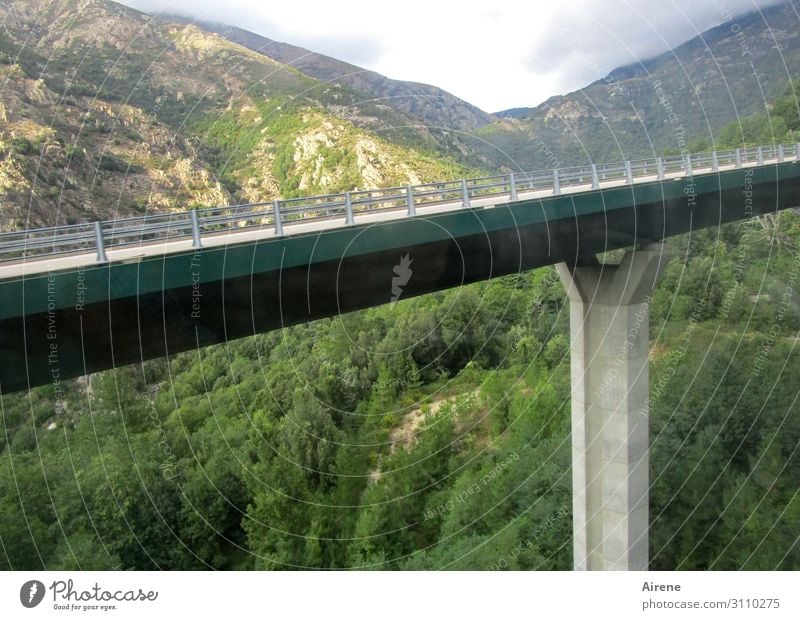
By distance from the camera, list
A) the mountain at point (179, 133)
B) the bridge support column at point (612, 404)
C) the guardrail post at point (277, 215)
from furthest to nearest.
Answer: the mountain at point (179, 133), the bridge support column at point (612, 404), the guardrail post at point (277, 215)

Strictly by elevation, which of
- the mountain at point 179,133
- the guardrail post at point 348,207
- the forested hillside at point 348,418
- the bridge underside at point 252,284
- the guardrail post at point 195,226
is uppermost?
the mountain at point 179,133

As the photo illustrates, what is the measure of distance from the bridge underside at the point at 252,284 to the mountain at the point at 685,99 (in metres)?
15.7

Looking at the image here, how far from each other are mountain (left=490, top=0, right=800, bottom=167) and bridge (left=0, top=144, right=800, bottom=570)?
12721mm

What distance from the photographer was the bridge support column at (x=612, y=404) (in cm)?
1159

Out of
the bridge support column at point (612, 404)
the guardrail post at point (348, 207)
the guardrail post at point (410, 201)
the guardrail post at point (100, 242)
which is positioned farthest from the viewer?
the bridge support column at point (612, 404)

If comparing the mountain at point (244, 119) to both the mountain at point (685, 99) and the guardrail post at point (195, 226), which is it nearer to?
the mountain at point (685, 99)

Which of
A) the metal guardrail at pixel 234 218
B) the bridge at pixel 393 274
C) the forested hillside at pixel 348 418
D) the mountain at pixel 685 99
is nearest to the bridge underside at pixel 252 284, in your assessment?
the bridge at pixel 393 274

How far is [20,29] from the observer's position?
3697cm

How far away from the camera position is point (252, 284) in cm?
561

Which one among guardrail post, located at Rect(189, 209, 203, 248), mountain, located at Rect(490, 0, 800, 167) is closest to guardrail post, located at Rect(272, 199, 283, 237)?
guardrail post, located at Rect(189, 209, 203, 248)

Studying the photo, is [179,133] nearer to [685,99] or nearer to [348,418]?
[348,418]

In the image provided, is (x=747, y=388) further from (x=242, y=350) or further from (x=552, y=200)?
(x=242, y=350)

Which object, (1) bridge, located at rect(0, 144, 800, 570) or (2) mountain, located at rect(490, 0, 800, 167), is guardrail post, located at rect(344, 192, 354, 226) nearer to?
(1) bridge, located at rect(0, 144, 800, 570)

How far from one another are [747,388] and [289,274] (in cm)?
1672
